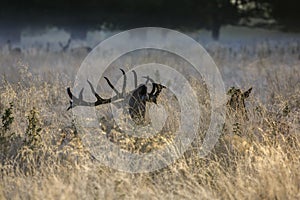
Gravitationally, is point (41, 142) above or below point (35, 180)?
above

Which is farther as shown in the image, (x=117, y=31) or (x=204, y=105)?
(x=117, y=31)

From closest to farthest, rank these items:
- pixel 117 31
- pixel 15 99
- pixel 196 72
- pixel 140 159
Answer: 1. pixel 140 159
2. pixel 15 99
3. pixel 196 72
4. pixel 117 31

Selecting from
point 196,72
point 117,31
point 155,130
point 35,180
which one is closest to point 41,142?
point 35,180

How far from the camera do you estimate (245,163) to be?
4637 mm

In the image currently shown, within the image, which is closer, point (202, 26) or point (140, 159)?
point (140, 159)

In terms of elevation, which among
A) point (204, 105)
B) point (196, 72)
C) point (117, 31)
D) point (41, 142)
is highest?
point (117, 31)

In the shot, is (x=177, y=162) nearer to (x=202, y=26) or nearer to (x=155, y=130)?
(x=155, y=130)

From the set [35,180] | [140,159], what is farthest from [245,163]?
[35,180]

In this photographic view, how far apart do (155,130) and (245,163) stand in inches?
60.2

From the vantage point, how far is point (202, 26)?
1358 inches

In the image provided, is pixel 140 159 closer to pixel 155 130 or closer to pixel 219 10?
pixel 155 130

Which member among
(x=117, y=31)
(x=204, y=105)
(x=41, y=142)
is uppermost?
(x=117, y=31)

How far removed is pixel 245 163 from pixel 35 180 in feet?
6.53

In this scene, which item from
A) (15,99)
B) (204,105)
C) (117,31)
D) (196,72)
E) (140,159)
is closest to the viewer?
(140,159)
